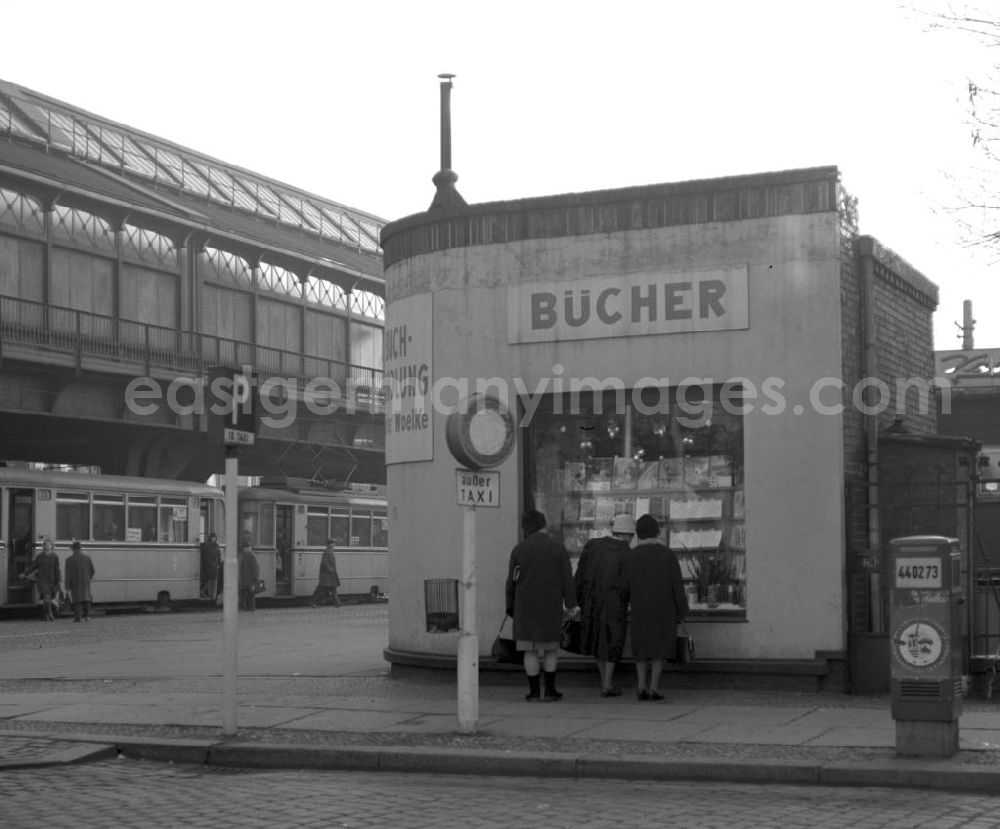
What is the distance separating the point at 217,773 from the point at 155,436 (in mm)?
36388

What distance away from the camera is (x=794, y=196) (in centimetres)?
1412

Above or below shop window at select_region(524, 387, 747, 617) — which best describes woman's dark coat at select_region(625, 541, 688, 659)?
below

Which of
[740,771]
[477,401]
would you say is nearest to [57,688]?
[477,401]

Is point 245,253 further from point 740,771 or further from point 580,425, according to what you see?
point 740,771

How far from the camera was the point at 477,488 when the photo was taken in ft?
38.5

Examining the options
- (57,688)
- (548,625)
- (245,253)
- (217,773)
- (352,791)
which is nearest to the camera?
(352,791)

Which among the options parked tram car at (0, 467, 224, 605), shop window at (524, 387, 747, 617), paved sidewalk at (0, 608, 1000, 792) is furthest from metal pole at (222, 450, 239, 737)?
parked tram car at (0, 467, 224, 605)

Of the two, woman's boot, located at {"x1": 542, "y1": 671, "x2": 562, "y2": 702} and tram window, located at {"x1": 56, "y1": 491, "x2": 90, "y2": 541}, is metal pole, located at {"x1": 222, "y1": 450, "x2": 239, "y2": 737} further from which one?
tram window, located at {"x1": 56, "y1": 491, "x2": 90, "y2": 541}

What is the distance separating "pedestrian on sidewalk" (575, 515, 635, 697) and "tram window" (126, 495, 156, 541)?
74.6 feet

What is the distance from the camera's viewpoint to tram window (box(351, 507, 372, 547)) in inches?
1708

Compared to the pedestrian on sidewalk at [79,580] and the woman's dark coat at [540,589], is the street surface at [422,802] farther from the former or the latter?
the pedestrian on sidewalk at [79,580]

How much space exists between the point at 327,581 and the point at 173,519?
4925mm

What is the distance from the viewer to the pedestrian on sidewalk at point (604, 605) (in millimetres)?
13727

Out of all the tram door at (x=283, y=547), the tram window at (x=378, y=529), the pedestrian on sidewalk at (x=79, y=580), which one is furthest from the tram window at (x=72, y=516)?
the tram window at (x=378, y=529)
